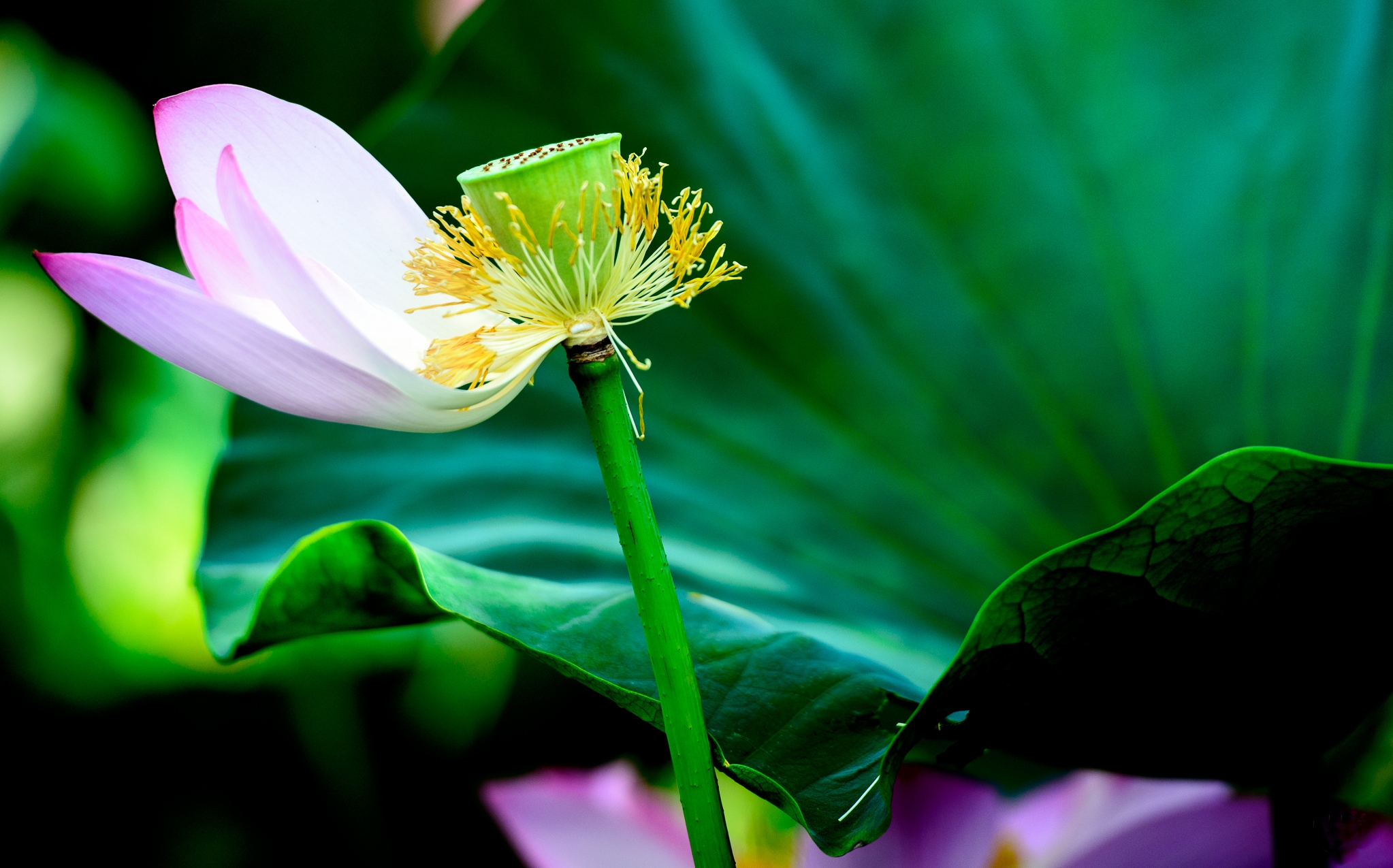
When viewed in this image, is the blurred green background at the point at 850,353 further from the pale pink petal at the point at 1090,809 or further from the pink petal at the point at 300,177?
the pink petal at the point at 300,177

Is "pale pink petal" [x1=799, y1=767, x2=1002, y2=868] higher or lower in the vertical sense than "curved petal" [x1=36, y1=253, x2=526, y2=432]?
lower

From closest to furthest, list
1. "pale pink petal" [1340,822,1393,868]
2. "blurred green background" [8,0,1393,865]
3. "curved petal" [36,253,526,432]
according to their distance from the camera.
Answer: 1. "curved petal" [36,253,526,432]
2. "pale pink petal" [1340,822,1393,868]
3. "blurred green background" [8,0,1393,865]

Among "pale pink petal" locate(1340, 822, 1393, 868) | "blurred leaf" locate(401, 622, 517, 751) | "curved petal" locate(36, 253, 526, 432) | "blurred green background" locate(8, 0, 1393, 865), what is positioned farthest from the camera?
"blurred leaf" locate(401, 622, 517, 751)

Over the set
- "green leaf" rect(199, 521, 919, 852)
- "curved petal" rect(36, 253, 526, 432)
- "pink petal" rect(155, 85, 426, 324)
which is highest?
"pink petal" rect(155, 85, 426, 324)

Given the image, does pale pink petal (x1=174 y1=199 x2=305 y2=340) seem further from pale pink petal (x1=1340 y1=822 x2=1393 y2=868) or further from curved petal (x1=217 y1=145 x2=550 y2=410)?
pale pink petal (x1=1340 y1=822 x2=1393 y2=868)

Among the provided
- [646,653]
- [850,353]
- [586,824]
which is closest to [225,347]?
[646,653]

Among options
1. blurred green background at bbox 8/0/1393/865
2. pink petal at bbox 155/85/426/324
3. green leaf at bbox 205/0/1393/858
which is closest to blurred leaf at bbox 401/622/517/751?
blurred green background at bbox 8/0/1393/865

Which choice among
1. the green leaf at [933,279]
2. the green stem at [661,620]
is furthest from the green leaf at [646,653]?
the green leaf at [933,279]

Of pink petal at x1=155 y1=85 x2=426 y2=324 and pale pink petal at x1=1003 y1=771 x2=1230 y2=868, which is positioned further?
pale pink petal at x1=1003 y1=771 x2=1230 y2=868
